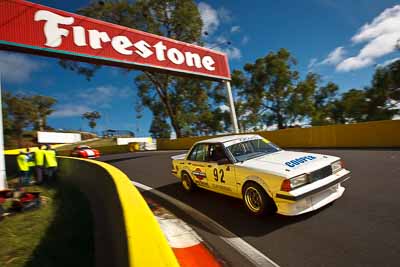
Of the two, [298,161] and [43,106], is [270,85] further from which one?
[43,106]

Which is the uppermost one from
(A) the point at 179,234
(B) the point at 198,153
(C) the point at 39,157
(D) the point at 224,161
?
(C) the point at 39,157

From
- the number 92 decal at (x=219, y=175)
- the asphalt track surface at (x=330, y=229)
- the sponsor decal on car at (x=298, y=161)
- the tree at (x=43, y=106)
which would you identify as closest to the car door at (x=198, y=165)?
the number 92 decal at (x=219, y=175)

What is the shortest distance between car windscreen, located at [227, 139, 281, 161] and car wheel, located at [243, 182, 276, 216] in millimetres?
676

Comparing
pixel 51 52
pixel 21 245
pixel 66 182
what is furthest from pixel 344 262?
pixel 51 52

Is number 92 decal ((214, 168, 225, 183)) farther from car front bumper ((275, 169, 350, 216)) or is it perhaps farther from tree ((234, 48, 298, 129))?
tree ((234, 48, 298, 129))

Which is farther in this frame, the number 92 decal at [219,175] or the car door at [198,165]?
the car door at [198,165]

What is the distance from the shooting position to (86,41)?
12.7 metres

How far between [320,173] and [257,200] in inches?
42.8

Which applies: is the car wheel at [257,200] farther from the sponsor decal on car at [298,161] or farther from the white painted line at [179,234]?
the white painted line at [179,234]

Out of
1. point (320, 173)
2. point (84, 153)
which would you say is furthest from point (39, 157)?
point (84, 153)

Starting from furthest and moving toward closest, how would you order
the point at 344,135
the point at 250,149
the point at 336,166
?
the point at 344,135
the point at 250,149
the point at 336,166

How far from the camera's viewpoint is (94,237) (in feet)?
13.1

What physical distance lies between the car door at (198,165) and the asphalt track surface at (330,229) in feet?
1.58

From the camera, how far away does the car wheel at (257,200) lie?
12.2ft
